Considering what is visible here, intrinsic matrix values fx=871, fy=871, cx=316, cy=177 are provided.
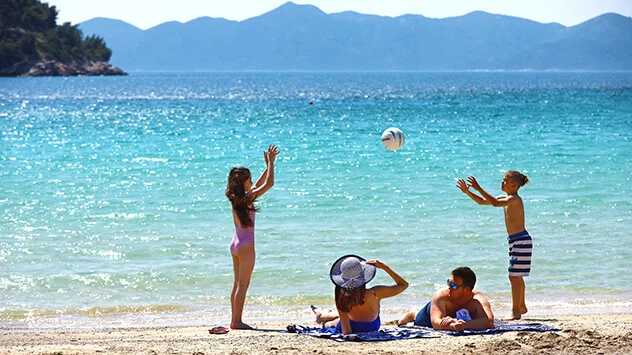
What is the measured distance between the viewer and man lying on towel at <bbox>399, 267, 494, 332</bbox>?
724 cm

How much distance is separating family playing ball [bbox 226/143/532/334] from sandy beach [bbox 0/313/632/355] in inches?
11.9

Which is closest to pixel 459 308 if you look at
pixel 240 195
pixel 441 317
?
pixel 441 317

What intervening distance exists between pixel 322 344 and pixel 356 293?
0.52m

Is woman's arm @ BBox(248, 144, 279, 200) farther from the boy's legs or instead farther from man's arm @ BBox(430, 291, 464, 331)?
the boy's legs

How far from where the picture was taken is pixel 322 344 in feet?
22.5

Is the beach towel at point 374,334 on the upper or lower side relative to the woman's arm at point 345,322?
lower

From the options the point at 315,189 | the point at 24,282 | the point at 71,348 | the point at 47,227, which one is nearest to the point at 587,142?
the point at 315,189

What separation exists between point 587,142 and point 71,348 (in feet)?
75.9

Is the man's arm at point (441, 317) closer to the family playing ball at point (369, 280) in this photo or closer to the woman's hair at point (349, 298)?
the family playing ball at point (369, 280)

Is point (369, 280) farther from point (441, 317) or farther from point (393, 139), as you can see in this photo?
point (393, 139)

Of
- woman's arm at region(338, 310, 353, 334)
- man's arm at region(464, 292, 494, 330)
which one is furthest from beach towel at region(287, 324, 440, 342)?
man's arm at region(464, 292, 494, 330)

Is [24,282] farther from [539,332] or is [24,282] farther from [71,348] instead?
[539,332]

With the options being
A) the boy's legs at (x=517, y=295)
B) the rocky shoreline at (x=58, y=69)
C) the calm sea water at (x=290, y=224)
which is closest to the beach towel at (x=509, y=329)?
the boy's legs at (x=517, y=295)

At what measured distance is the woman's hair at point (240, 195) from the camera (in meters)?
7.29
